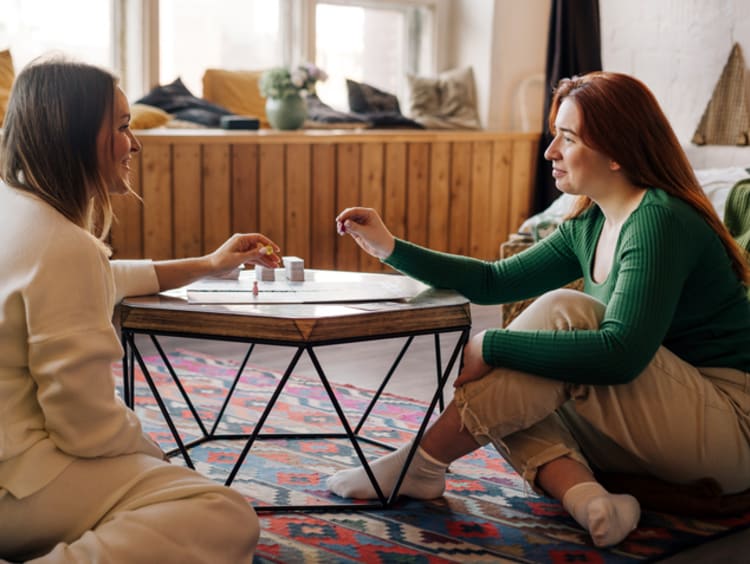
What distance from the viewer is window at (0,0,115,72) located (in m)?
5.13

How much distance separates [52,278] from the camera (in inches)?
58.9

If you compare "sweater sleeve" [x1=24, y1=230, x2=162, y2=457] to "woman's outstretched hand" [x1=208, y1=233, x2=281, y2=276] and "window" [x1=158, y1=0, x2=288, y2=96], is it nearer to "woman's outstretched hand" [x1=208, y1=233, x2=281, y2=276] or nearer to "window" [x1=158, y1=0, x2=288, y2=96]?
"woman's outstretched hand" [x1=208, y1=233, x2=281, y2=276]

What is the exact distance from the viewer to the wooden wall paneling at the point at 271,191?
5.04m

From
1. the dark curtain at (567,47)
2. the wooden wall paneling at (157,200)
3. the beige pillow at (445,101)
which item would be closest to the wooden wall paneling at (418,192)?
the beige pillow at (445,101)

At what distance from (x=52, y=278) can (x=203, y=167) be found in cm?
343

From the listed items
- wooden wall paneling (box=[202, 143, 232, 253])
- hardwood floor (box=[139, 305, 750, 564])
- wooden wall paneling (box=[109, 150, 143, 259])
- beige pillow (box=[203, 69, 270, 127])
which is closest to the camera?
hardwood floor (box=[139, 305, 750, 564])

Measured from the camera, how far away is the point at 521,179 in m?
6.11

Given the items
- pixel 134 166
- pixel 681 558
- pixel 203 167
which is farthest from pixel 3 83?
pixel 681 558

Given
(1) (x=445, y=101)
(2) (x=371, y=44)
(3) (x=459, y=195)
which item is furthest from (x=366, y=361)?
(2) (x=371, y=44)

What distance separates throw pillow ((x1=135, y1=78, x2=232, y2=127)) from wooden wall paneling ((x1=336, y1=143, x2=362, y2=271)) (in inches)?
25.5

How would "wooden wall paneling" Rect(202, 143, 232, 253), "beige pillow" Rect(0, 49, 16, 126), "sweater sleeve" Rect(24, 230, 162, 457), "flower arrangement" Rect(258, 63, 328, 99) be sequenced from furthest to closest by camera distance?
1. "flower arrangement" Rect(258, 63, 328, 99)
2. "wooden wall paneling" Rect(202, 143, 232, 253)
3. "beige pillow" Rect(0, 49, 16, 126)
4. "sweater sleeve" Rect(24, 230, 162, 457)

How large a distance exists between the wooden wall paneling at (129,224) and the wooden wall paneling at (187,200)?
0.17m

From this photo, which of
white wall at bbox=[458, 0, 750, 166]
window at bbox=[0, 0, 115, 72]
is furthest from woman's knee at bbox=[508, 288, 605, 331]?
white wall at bbox=[458, 0, 750, 166]

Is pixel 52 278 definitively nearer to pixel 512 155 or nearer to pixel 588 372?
pixel 588 372
